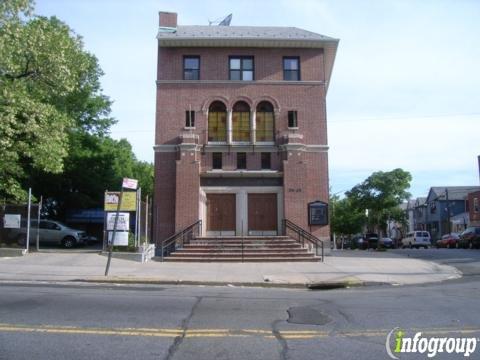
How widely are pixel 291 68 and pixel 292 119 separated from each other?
312 cm

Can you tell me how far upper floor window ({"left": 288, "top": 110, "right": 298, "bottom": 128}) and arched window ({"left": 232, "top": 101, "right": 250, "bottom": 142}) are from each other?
2.29 metres

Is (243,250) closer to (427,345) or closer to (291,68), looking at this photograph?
(291,68)

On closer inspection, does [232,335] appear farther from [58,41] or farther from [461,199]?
[461,199]

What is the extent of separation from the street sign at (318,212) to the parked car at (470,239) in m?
18.7

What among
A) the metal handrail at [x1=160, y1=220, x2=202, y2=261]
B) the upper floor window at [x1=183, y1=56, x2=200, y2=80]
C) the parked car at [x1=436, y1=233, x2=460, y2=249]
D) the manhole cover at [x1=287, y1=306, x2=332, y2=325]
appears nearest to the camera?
the manhole cover at [x1=287, y1=306, x2=332, y2=325]

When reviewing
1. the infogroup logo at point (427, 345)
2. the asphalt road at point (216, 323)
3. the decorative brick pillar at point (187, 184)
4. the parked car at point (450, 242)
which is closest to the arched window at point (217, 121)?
the decorative brick pillar at point (187, 184)

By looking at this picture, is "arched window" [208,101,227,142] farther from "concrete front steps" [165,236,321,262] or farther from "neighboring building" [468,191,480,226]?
"neighboring building" [468,191,480,226]

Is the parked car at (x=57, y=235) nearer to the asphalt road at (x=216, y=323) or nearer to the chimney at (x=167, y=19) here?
the chimney at (x=167, y=19)

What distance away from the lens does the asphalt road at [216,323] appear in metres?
6.27

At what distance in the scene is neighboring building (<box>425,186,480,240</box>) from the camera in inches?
2822

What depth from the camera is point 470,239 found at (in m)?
39.8

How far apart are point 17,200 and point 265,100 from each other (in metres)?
14.2

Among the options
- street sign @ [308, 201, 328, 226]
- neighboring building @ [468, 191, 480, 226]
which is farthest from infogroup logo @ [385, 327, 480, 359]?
neighboring building @ [468, 191, 480, 226]

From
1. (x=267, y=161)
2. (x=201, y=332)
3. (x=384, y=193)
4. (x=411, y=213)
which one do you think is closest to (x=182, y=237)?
(x=267, y=161)
